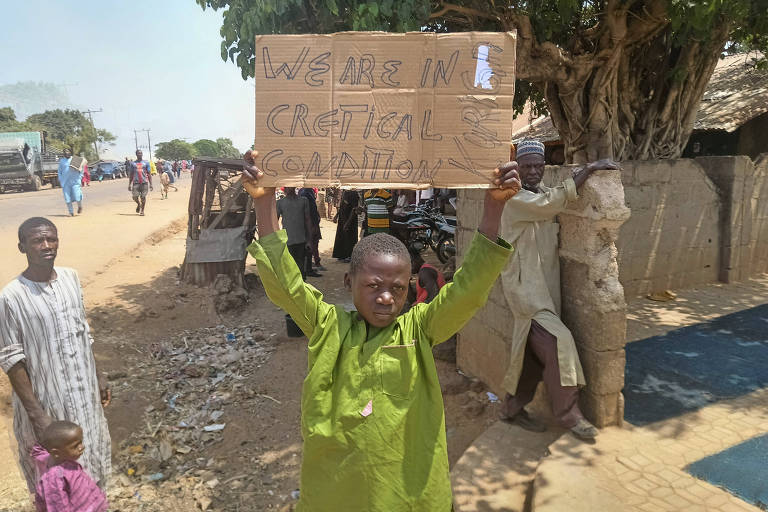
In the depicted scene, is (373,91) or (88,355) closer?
(373,91)

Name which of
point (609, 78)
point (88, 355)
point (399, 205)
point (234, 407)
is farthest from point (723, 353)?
point (399, 205)

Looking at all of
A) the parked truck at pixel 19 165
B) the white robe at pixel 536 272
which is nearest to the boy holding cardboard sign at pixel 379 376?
the white robe at pixel 536 272

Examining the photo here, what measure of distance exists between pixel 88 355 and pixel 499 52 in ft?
8.63

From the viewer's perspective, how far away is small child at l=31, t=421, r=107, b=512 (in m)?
2.24

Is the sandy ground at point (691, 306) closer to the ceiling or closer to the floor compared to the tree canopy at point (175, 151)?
closer to the floor

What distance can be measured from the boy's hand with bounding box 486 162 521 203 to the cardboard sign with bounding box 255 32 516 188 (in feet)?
0.27

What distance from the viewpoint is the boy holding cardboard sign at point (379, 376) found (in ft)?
5.00

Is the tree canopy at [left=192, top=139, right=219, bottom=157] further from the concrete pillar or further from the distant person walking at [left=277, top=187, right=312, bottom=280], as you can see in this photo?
the concrete pillar

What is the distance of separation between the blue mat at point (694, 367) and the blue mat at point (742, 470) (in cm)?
47

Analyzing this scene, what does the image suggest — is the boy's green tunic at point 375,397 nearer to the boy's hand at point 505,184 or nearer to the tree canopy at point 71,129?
the boy's hand at point 505,184

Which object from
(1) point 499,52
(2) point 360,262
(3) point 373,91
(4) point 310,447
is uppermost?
(1) point 499,52

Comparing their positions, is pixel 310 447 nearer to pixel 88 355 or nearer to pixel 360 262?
pixel 360 262

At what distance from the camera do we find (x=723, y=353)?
14.6 ft

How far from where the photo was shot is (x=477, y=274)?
151 cm
